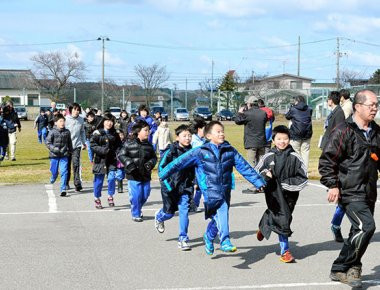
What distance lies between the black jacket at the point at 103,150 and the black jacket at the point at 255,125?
3.08 metres

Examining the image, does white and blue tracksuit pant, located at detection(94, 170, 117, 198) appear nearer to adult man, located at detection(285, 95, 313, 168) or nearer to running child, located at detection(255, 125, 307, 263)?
adult man, located at detection(285, 95, 313, 168)

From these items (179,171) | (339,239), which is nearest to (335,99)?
(339,239)

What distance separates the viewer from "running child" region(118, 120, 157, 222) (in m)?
10.3

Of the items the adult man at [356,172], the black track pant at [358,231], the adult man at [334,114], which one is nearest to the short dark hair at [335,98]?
the adult man at [334,114]

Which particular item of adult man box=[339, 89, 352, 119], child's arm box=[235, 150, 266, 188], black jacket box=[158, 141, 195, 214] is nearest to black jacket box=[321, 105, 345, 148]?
adult man box=[339, 89, 352, 119]

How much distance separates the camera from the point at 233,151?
7.66m

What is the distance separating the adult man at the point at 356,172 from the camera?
6348mm

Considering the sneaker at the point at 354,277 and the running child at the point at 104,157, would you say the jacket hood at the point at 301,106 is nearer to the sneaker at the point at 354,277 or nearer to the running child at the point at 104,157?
the running child at the point at 104,157

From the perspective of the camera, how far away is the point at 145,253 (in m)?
8.20

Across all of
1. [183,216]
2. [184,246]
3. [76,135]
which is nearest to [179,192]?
[183,216]

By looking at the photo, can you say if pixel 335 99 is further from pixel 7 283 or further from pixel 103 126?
pixel 7 283

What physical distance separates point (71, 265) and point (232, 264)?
1.76 metres

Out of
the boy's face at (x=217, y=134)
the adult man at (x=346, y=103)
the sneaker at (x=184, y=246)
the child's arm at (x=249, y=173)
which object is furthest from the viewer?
the adult man at (x=346, y=103)

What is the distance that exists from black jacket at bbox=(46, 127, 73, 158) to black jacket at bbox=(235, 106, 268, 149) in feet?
11.3
